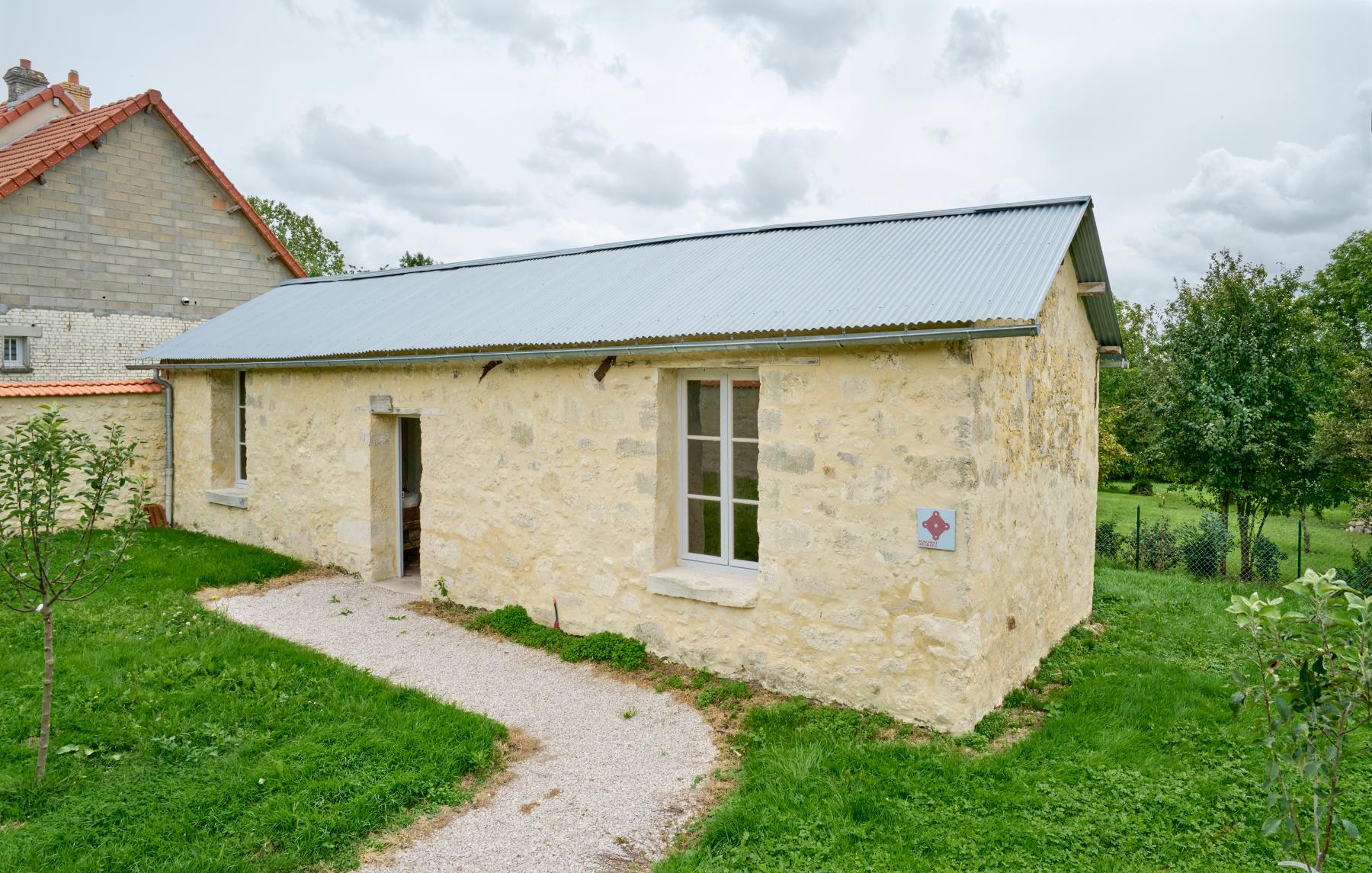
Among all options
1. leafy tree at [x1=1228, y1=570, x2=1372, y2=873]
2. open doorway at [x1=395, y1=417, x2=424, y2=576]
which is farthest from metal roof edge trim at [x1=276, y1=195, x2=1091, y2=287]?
leafy tree at [x1=1228, y1=570, x2=1372, y2=873]

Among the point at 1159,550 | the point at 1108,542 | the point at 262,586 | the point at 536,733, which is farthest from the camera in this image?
the point at 1108,542

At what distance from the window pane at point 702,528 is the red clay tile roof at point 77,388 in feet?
30.4

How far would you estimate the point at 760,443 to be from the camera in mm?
6078

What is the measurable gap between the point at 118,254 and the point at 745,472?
12.6 meters

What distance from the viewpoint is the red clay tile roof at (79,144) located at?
12367 millimetres

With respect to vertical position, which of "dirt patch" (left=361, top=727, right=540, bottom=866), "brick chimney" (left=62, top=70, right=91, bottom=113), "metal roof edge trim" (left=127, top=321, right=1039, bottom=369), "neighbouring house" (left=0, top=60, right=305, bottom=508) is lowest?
"dirt patch" (left=361, top=727, right=540, bottom=866)

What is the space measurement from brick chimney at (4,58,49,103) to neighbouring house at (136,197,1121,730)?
1264cm

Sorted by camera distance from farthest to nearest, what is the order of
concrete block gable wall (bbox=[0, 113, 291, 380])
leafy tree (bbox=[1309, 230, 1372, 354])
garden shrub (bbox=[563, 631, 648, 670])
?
leafy tree (bbox=[1309, 230, 1372, 354]) < concrete block gable wall (bbox=[0, 113, 291, 380]) < garden shrub (bbox=[563, 631, 648, 670])

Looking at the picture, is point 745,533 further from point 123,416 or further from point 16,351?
point 16,351

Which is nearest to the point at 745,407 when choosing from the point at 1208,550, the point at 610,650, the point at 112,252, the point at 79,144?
the point at 610,650

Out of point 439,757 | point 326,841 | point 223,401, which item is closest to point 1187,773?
point 439,757

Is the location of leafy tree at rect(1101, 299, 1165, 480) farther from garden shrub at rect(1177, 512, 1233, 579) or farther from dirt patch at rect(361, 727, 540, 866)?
dirt patch at rect(361, 727, 540, 866)

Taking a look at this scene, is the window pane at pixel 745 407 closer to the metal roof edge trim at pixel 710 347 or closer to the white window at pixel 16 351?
the metal roof edge trim at pixel 710 347

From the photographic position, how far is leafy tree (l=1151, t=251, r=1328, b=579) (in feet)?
42.9
